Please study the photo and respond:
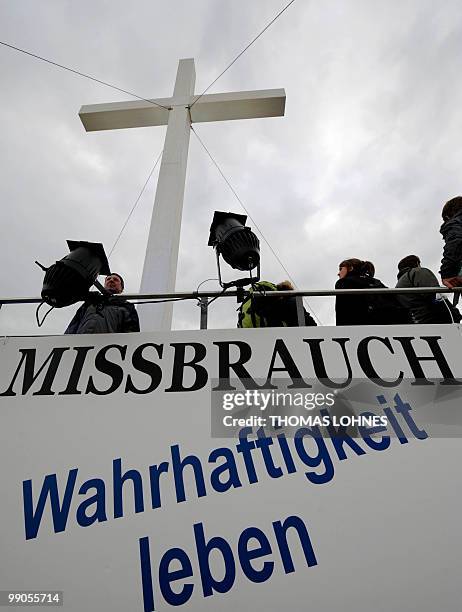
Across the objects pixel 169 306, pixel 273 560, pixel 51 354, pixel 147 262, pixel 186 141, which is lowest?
pixel 273 560

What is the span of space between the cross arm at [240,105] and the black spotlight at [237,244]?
248 cm

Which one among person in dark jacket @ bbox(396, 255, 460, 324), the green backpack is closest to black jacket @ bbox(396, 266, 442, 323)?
person in dark jacket @ bbox(396, 255, 460, 324)

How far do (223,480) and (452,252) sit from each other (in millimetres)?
1827

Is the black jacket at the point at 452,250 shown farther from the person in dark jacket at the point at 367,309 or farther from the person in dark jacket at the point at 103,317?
the person in dark jacket at the point at 103,317

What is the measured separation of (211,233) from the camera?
2.46 metres

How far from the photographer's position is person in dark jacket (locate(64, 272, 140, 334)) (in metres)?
2.40

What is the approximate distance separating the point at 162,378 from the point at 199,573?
2.94 feet

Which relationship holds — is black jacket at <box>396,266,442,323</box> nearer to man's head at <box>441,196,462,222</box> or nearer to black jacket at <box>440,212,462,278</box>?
black jacket at <box>440,212,462,278</box>

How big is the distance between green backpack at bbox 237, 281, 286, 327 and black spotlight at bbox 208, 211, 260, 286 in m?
0.11

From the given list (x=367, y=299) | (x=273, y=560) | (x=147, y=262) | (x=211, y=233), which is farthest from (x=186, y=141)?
(x=273, y=560)

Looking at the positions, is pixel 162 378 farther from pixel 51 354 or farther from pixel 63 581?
pixel 63 581

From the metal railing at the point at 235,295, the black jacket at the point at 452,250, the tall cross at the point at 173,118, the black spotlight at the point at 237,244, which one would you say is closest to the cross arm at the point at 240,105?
the tall cross at the point at 173,118

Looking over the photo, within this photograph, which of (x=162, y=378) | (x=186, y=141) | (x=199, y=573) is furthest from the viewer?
(x=186, y=141)

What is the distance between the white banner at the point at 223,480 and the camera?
5.18 feet
